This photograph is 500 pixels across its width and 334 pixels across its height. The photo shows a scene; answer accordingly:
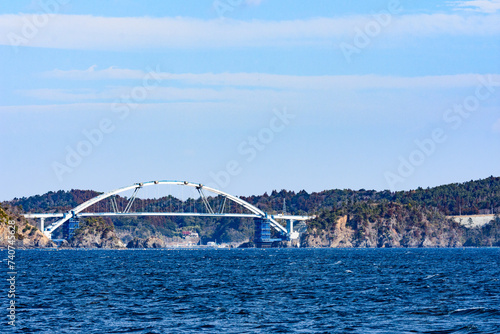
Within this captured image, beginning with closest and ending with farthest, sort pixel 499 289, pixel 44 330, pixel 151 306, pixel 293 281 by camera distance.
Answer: pixel 44 330 → pixel 151 306 → pixel 499 289 → pixel 293 281

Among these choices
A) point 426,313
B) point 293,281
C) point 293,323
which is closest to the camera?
point 293,323

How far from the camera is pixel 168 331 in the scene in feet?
112

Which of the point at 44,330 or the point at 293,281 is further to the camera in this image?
the point at 293,281

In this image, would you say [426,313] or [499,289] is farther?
[499,289]

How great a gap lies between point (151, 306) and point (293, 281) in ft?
73.6

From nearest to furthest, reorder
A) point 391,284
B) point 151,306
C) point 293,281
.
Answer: point 151,306
point 391,284
point 293,281

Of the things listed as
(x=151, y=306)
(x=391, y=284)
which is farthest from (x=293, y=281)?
(x=151, y=306)

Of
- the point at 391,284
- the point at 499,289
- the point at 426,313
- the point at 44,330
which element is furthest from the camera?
the point at 391,284

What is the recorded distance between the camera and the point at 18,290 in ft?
174

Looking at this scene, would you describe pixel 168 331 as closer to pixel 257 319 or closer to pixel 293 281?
pixel 257 319

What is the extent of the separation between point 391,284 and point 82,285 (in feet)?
79.3

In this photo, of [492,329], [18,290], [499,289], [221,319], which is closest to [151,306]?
[221,319]

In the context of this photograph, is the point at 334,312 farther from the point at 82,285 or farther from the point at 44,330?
the point at 82,285

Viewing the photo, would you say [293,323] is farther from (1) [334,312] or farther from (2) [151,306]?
(2) [151,306]
